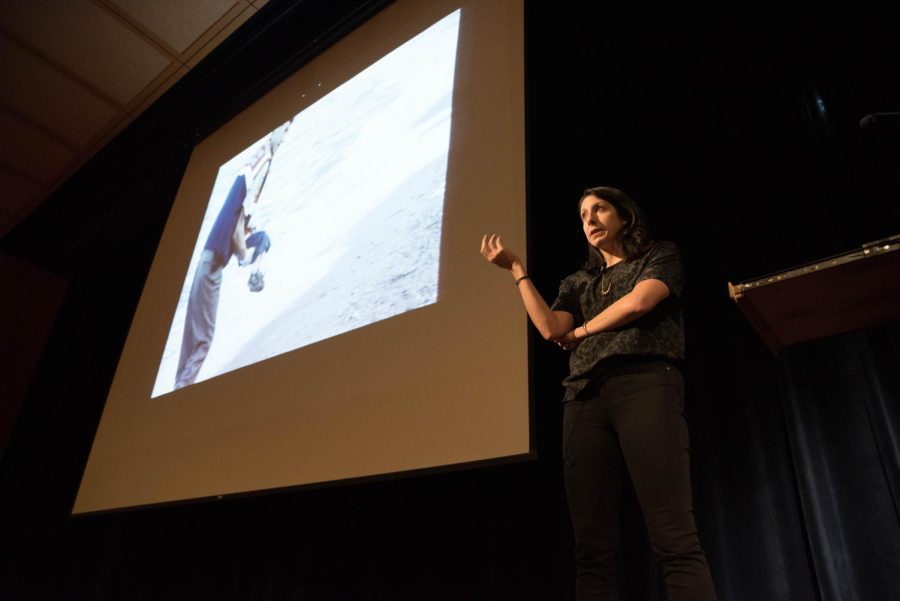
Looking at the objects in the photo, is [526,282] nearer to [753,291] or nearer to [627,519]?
[753,291]

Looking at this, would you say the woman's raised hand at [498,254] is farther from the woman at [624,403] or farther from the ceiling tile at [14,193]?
the ceiling tile at [14,193]

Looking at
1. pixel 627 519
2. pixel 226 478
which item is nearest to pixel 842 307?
pixel 627 519

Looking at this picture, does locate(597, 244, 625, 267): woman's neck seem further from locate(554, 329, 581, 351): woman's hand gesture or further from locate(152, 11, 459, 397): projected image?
locate(152, 11, 459, 397): projected image

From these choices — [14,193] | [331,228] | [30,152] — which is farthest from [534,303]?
[14,193]

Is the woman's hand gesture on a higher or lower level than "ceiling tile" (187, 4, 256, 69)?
lower

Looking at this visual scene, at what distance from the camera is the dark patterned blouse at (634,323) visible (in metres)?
1.18

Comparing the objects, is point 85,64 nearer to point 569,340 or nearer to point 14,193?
point 14,193

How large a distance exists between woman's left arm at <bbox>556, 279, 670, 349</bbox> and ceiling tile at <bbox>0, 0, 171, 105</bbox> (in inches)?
119

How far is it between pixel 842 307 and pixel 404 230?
1094mm

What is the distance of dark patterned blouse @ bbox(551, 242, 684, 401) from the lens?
1176mm

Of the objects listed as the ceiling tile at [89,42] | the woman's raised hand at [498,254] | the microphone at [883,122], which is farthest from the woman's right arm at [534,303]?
the ceiling tile at [89,42]

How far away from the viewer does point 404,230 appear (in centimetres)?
183

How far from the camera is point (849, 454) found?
→ 1457 millimetres

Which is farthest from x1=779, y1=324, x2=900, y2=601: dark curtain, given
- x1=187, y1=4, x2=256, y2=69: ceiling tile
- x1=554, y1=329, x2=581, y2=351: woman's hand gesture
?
x1=187, y1=4, x2=256, y2=69: ceiling tile
